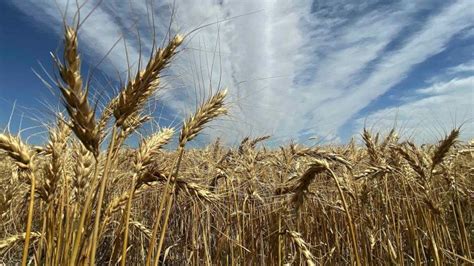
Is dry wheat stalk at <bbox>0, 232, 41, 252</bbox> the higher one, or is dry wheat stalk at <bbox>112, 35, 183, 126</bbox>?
dry wheat stalk at <bbox>112, 35, 183, 126</bbox>

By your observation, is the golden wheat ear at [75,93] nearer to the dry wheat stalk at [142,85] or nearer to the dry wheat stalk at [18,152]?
the dry wheat stalk at [142,85]

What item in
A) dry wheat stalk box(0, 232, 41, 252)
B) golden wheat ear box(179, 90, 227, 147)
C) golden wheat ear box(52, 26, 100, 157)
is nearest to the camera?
golden wheat ear box(52, 26, 100, 157)

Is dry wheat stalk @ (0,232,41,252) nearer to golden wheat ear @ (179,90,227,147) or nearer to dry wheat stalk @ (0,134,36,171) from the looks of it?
dry wheat stalk @ (0,134,36,171)

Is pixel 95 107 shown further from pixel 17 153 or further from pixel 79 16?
pixel 17 153

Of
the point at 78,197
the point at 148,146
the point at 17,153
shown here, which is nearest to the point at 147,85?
the point at 148,146

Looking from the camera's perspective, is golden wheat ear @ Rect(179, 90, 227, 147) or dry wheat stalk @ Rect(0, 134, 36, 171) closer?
dry wheat stalk @ Rect(0, 134, 36, 171)

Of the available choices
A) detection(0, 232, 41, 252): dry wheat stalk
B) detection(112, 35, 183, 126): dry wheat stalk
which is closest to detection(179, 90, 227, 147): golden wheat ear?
detection(112, 35, 183, 126): dry wheat stalk

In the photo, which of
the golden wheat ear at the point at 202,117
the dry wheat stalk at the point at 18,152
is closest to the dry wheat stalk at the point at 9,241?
the dry wheat stalk at the point at 18,152

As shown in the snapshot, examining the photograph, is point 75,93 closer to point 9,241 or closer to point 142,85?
point 142,85

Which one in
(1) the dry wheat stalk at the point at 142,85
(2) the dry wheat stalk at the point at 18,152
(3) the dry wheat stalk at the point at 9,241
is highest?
(1) the dry wheat stalk at the point at 142,85

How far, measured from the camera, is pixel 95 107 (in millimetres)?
1532

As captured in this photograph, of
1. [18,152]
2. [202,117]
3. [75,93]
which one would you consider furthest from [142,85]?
[18,152]

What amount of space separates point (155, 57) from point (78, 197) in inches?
34.5

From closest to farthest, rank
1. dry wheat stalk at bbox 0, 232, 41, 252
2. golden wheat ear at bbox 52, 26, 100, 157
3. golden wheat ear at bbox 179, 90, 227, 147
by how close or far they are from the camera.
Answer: golden wheat ear at bbox 52, 26, 100, 157 → golden wheat ear at bbox 179, 90, 227, 147 → dry wheat stalk at bbox 0, 232, 41, 252
